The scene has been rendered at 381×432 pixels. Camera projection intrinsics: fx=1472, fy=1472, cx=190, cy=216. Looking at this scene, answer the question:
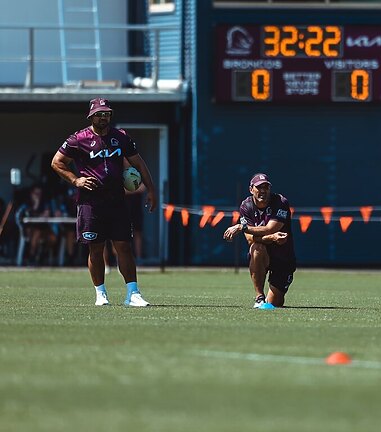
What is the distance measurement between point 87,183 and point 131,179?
514 millimetres

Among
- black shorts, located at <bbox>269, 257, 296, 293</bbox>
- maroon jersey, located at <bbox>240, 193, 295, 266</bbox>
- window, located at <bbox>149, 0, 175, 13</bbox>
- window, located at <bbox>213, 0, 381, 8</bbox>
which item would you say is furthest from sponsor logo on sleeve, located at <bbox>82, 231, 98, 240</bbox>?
window, located at <bbox>149, 0, 175, 13</bbox>

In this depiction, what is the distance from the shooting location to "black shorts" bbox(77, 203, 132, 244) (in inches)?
557

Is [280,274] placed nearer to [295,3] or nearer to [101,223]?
[101,223]

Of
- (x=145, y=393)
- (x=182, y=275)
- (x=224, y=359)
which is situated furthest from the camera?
(x=182, y=275)

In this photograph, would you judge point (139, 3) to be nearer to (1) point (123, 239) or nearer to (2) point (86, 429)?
(1) point (123, 239)

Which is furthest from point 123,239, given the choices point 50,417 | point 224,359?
point 50,417

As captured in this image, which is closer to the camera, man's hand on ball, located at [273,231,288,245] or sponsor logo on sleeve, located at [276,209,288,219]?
man's hand on ball, located at [273,231,288,245]

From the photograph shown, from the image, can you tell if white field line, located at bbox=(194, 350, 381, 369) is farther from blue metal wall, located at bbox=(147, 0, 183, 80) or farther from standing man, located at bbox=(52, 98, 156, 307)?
blue metal wall, located at bbox=(147, 0, 183, 80)

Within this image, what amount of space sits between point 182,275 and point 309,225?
4842 mm

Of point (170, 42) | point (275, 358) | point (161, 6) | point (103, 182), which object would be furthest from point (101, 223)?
point (161, 6)

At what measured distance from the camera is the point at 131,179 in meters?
14.3

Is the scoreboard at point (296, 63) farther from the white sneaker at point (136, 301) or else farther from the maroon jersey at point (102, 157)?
the white sneaker at point (136, 301)

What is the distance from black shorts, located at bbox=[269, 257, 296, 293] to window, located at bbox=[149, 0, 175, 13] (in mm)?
16055

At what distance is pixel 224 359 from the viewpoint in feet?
29.6
